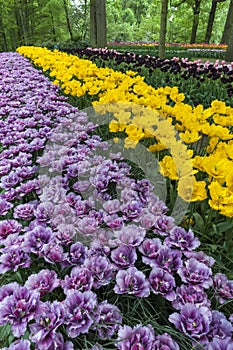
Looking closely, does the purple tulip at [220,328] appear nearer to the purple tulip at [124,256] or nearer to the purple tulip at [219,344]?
the purple tulip at [219,344]

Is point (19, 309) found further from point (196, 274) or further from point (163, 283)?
point (196, 274)

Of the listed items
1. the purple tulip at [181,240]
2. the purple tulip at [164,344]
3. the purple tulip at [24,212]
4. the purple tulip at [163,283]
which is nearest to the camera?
the purple tulip at [164,344]

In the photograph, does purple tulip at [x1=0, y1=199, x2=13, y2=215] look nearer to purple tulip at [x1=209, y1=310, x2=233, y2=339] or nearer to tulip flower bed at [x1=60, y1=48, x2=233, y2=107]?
purple tulip at [x1=209, y1=310, x2=233, y2=339]

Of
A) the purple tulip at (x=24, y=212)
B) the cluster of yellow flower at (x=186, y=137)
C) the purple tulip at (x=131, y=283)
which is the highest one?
the cluster of yellow flower at (x=186, y=137)

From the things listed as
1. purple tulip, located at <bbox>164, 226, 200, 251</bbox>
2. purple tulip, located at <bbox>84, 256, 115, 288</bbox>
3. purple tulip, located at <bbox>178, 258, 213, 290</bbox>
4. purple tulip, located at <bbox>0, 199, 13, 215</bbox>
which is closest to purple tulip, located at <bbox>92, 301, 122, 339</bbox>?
purple tulip, located at <bbox>84, 256, 115, 288</bbox>

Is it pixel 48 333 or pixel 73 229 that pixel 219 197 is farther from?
pixel 48 333

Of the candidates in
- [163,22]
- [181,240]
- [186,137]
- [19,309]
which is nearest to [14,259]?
[19,309]

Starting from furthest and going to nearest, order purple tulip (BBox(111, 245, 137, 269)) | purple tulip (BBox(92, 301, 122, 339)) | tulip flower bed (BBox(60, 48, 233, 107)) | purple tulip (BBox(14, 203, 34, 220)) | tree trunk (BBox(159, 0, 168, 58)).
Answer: tree trunk (BBox(159, 0, 168, 58)) < tulip flower bed (BBox(60, 48, 233, 107)) < purple tulip (BBox(14, 203, 34, 220)) < purple tulip (BBox(111, 245, 137, 269)) < purple tulip (BBox(92, 301, 122, 339))

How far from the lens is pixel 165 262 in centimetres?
139

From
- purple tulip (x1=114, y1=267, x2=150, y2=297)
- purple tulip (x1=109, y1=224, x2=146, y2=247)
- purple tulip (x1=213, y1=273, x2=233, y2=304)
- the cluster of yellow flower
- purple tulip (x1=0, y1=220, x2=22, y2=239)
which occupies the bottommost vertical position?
purple tulip (x1=213, y1=273, x2=233, y2=304)

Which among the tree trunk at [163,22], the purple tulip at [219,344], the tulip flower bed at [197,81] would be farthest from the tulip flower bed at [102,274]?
the tree trunk at [163,22]

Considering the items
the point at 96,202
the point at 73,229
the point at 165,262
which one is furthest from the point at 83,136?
the point at 165,262

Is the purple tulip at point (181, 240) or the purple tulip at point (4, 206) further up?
the purple tulip at point (181, 240)

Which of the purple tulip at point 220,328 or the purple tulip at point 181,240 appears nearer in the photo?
the purple tulip at point 220,328
